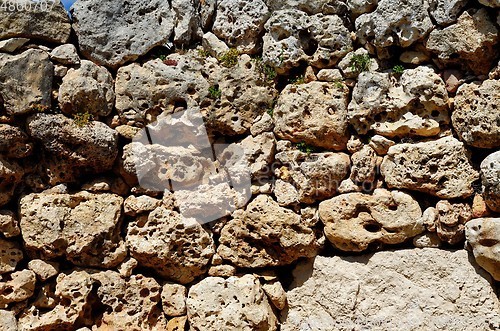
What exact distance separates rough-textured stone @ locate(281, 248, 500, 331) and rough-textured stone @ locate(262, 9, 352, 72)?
1714 mm

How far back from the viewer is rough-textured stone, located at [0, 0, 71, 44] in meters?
5.29

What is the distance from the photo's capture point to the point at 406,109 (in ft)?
16.6

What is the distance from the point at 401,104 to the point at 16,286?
138 inches

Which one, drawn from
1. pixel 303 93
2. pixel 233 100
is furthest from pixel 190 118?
pixel 303 93

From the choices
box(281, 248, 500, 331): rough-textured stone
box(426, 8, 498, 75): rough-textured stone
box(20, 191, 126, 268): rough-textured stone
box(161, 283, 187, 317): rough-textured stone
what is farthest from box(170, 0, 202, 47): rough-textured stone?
box(281, 248, 500, 331): rough-textured stone

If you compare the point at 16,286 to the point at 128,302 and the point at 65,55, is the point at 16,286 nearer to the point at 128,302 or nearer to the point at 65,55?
the point at 128,302

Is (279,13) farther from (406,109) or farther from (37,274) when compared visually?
(37,274)

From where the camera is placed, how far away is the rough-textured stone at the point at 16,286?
16.9 feet

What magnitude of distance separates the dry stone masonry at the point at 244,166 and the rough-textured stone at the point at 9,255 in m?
0.01

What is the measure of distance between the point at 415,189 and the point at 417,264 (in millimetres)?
608

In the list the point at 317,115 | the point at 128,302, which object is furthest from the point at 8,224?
the point at 317,115

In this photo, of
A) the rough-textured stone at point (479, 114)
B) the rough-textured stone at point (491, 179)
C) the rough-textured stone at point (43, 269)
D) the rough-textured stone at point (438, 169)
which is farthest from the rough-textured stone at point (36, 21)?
the rough-textured stone at point (491, 179)

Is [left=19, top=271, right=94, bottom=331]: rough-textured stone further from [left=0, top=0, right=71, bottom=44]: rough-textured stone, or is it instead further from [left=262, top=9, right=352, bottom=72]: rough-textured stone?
[left=262, top=9, right=352, bottom=72]: rough-textured stone

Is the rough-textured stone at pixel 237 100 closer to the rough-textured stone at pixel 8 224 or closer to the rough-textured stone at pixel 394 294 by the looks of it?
the rough-textured stone at pixel 394 294
